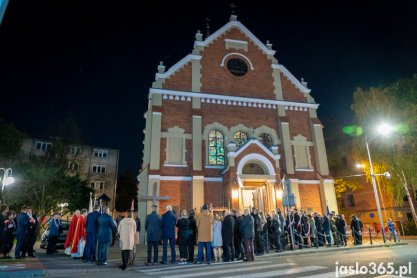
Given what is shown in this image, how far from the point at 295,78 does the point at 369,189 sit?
18247mm

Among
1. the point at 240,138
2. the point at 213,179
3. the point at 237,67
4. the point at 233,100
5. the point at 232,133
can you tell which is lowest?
the point at 213,179

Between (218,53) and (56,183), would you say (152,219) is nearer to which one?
(218,53)

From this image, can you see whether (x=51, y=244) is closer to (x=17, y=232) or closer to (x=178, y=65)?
(x=17, y=232)

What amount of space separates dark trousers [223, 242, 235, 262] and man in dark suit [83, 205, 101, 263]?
4.80 metres

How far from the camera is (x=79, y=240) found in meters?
12.0

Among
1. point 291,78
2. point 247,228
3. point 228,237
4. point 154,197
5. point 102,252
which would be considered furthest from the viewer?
point 291,78

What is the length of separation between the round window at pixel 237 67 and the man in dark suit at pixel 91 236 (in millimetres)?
16870

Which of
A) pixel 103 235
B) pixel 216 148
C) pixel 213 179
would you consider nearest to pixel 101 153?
pixel 216 148

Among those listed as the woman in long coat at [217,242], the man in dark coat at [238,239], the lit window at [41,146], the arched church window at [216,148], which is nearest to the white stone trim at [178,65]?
the arched church window at [216,148]

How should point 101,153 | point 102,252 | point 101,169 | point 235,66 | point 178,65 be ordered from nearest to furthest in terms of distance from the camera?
point 102,252 → point 178,65 → point 235,66 → point 101,169 → point 101,153

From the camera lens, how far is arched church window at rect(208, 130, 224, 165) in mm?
20938

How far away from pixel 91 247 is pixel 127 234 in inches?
105

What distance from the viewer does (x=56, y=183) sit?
27.5m

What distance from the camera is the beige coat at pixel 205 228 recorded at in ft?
33.3
